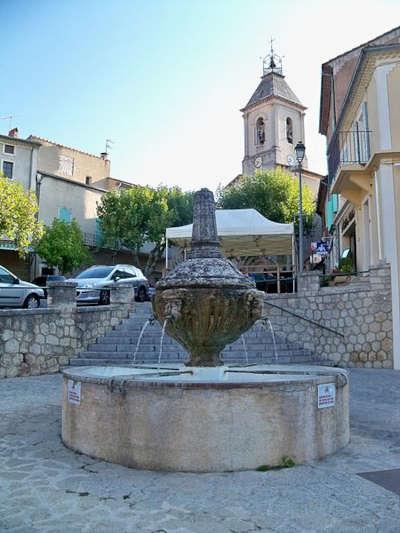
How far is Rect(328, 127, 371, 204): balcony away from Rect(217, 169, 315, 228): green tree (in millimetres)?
14676

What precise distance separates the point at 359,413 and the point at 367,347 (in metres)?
6.67

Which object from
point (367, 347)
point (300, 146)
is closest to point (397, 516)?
Result: point (367, 347)

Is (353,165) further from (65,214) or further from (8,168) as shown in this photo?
(8,168)

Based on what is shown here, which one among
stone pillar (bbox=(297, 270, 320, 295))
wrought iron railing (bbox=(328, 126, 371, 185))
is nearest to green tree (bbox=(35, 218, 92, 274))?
wrought iron railing (bbox=(328, 126, 371, 185))

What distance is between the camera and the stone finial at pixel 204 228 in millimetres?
6273

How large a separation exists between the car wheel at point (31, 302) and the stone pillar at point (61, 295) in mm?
2994

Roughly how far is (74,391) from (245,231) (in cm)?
1250

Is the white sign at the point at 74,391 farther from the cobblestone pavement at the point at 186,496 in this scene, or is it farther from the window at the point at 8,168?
the window at the point at 8,168

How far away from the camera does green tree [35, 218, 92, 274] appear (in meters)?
30.7

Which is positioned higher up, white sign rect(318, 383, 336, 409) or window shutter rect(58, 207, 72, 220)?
window shutter rect(58, 207, 72, 220)

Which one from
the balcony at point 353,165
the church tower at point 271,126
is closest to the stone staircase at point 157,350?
the balcony at point 353,165

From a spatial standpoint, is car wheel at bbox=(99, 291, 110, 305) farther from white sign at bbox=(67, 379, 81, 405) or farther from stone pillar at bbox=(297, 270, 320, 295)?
white sign at bbox=(67, 379, 81, 405)

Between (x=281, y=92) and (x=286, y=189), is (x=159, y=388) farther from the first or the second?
(x=281, y=92)

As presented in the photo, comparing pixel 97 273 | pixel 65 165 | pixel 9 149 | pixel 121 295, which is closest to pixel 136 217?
pixel 9 149
